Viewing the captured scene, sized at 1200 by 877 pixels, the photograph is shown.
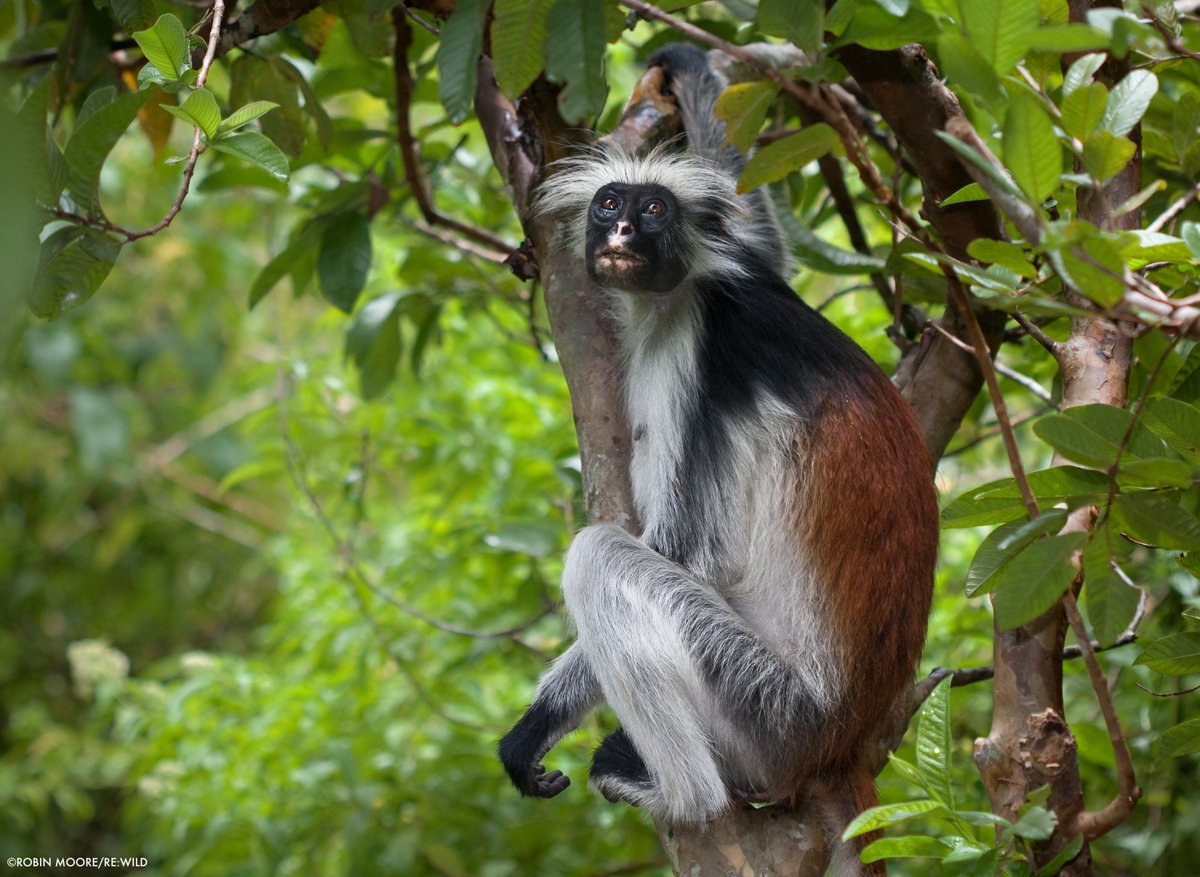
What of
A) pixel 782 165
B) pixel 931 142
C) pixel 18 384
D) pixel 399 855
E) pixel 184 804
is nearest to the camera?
pixel 782 165

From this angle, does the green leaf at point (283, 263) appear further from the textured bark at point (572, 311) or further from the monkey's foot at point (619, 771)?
the monkey's foot at point (619, 771)

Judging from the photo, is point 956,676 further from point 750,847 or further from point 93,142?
point 93,142

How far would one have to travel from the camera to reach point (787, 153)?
262cm

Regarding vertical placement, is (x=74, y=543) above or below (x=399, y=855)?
above

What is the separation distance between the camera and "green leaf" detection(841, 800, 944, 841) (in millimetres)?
2268

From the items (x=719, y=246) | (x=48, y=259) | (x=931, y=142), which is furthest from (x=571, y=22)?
(x=719, y=246)

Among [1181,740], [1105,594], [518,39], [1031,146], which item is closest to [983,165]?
[1031,146]

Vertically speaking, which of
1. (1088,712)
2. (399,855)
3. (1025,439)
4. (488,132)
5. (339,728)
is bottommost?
(1088,712)

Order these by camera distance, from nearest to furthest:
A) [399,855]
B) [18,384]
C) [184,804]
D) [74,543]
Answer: [399,855] → [184,804] → [18,384] → [74,543]

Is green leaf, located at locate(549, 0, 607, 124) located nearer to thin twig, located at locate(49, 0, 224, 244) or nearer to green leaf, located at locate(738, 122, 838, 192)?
green leaf, located at locate(738, 122, 838, 192)

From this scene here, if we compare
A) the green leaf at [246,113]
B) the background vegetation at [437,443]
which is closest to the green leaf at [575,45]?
the background vegetation at [437,443]

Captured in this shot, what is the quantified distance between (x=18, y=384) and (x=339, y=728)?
5386 mm

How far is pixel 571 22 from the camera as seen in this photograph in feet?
7.67

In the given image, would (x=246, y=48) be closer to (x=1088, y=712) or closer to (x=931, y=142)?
(x=931, y=142)
